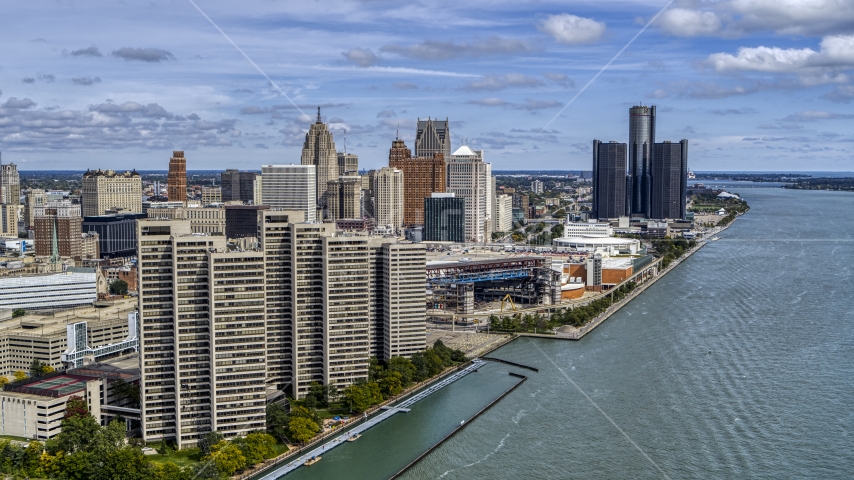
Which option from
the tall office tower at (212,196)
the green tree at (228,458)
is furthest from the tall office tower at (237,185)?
the green tree at (228,458)

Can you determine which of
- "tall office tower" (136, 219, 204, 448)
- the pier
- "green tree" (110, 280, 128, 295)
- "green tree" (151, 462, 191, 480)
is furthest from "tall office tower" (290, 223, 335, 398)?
"green tree" (110, 280, 128, 295)

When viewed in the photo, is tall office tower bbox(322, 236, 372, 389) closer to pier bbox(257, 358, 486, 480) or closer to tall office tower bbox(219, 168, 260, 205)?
pier bbox(257, 358, 486, 480)

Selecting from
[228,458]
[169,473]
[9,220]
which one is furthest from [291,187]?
[169,473]

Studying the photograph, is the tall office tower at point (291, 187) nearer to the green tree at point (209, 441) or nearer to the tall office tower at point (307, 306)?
the tall office tower at point (307, 306)

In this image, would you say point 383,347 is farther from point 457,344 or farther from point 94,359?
point 94,359

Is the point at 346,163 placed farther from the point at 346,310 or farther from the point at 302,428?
the point at 302,428
